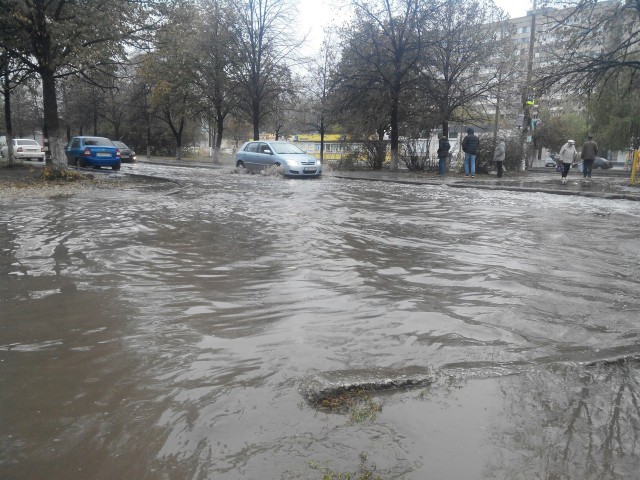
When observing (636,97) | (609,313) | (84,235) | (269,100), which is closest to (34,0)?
(84,235)

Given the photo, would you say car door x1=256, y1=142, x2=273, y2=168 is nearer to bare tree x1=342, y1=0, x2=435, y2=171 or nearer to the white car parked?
bare tree x1=342, y1=0, x2=435, y2=171

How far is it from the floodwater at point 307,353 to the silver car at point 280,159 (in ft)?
43.1

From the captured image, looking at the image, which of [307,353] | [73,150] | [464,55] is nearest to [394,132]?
[464,55]

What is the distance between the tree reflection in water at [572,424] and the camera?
7.67ft

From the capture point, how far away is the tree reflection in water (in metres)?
2.34

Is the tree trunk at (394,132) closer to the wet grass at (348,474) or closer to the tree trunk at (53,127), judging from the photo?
the tree trunk at (53,127)

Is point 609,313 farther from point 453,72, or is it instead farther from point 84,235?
point 453,72

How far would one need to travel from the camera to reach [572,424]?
268cm

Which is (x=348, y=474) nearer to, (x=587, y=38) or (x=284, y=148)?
(x=587, y=38)

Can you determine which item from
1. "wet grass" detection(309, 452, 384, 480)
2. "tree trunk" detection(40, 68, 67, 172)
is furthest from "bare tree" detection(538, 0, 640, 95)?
"tree trunk" detection(40, 68, 67, 172)

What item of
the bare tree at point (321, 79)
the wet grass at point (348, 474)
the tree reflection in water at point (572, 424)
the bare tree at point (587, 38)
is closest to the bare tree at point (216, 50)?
the bare tree at point (321, 79)

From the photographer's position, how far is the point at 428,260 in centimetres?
629

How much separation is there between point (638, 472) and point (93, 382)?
9.89ft

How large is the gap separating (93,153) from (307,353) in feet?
75.8
